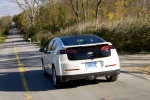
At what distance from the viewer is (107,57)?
9250 mm

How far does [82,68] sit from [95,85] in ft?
3.05

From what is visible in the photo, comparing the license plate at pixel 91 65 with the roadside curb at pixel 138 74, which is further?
the roadside curb at pixel 138 74

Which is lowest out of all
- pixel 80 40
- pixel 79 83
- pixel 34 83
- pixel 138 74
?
pixel 34 83

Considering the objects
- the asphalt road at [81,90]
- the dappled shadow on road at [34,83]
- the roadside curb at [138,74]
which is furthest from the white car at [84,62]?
the roadside curb at [138,74]

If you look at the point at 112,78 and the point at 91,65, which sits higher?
the point at 91,65

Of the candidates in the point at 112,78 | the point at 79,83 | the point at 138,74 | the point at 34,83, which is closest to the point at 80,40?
the point at 79,83

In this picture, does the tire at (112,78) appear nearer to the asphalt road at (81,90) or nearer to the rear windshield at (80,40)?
the asphalt road at (81,90)

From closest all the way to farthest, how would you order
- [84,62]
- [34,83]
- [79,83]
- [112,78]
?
[84,62] → [112,78] → [79,83] → [34,83]

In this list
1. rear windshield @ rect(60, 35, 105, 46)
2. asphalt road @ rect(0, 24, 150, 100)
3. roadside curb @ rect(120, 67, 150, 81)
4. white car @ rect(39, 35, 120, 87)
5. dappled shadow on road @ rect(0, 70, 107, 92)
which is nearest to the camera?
asphalt road @ rect(0, 24, 150, 100)

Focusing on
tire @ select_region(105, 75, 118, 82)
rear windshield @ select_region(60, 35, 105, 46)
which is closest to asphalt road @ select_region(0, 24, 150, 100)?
tire @ select_region(105, 75, 118, 82)

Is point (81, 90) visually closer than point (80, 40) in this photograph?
Yes

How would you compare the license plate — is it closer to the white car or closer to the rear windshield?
the white car

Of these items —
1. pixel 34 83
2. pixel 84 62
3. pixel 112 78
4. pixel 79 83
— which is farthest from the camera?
pixel 34 83

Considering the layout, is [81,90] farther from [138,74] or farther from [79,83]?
[138,74]
